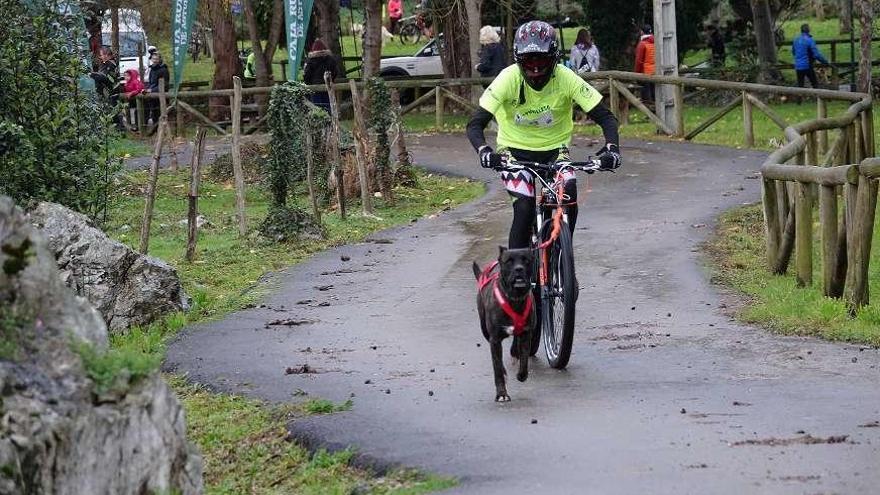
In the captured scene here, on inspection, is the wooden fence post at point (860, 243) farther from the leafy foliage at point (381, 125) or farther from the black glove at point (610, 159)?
the leafy foliage at point (381, 125)

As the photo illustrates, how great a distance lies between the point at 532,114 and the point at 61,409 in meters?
5.06

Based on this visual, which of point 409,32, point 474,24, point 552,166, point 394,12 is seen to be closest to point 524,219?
point 552,166

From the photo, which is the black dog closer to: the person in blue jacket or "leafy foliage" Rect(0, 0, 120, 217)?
"leafy foliage" Rect(0, 0, 120, 217)

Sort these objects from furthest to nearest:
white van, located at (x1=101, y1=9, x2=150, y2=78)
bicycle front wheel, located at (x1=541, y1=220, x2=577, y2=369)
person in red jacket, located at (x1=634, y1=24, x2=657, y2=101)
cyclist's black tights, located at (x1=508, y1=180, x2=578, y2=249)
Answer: white van, located at (x1=101, y1=9, x2=150, y2=78)
person in red jacket, located at (x1=634, y1=24, x2=657, y2=101)
cyclist's black tights, located at (x1=508, y1=180, x2=578, y2=249)
bicycle front wheel, located at (x1=541, y1=220, x2=577, y2=369)

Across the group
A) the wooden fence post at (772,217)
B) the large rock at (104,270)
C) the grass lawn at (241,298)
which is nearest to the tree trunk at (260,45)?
the grass lawn at (241,298)

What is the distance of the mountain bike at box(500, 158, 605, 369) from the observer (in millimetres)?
9422

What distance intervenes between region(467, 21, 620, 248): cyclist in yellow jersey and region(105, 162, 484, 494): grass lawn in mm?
1858

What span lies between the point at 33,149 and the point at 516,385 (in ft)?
18.9

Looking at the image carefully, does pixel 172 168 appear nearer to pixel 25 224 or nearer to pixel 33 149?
pixel 33 149

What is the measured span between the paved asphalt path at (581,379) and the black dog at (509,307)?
0.65 feet

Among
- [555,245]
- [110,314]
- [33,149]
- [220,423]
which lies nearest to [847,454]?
[555,245]

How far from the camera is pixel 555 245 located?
381 inches

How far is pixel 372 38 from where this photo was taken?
103 ft

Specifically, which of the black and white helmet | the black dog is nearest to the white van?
the black and white helmet
